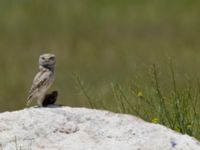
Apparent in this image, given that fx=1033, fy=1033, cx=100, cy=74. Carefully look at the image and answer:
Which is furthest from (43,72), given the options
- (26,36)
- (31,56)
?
(26,36)

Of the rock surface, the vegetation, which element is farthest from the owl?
the vegetation

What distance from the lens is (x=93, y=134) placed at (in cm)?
650

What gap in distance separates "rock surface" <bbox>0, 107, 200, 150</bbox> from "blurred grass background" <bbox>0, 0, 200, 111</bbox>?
6047mm

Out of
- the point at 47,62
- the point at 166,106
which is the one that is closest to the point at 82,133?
the point at 47,62

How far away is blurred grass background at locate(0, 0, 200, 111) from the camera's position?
1531 centimetres

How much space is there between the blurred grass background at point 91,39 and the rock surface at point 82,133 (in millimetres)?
6047

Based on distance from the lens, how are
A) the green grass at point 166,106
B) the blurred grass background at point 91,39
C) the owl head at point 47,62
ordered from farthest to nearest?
the blurred grass background at point 91,39 → the green grass at point 166,106 → the owl head at point 47,62

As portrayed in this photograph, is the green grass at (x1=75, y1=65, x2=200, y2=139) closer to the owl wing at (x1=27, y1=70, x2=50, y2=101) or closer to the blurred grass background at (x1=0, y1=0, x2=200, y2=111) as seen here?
the owl wing at (x1=27, y1=70, x2=50, y2=101)

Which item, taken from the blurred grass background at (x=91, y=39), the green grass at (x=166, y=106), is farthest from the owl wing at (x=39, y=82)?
the blurred grass background at (x=91, y=39)

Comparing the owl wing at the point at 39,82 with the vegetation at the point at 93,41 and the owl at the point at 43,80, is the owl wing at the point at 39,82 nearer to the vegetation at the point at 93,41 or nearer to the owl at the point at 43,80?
the owl at the point at 43,80

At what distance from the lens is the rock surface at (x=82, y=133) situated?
6.36 metres

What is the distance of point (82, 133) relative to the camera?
6.49 meters

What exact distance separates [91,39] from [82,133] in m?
11.9

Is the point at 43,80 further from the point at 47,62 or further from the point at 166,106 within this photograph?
the point at 166,106
